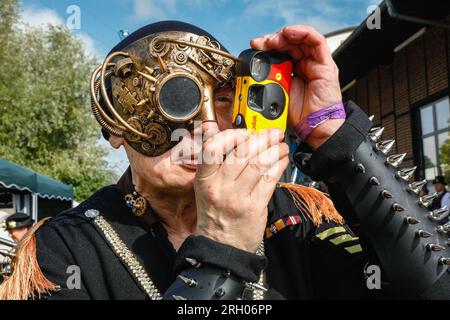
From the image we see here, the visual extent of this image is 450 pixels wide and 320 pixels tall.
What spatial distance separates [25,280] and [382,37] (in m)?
9.13

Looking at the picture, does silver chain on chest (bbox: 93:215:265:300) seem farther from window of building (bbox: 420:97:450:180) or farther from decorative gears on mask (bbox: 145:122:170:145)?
window of building (bbox: 420:97:450:180)

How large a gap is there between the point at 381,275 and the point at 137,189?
2.61ft

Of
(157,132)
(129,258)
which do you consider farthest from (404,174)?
(129,258)

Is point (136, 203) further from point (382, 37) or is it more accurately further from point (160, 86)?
point (382, 37)

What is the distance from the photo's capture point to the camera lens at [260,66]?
4.37ft

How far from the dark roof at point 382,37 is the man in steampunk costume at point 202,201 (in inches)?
269

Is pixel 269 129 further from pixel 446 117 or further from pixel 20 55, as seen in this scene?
pixel 20 55

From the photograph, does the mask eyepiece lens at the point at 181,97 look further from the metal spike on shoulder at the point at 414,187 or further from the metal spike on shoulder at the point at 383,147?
the metal spike on shoulder at the point at 414,187

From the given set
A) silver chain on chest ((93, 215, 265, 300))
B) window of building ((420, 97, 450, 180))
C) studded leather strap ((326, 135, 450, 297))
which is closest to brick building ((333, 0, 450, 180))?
window of building ((420, 97, 450, 180))

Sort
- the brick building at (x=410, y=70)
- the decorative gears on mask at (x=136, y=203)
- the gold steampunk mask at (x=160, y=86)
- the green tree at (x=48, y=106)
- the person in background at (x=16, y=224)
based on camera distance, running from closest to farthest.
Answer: the gold steampunk mask at (x=160, y=86) → the decorative gears on mask at (x=136, y=203) → the person in background at (x=16, y=224) → the brick building at (x=410, y=70) → the green tree at (x=48, y=106)

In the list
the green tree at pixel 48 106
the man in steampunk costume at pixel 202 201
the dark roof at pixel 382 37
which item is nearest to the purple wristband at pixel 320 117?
the man in steampunk costume at pixel 202 201

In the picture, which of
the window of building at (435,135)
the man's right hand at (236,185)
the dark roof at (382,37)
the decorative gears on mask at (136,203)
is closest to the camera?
the man's right hand at (236,185)

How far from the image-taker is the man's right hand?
1.15m
